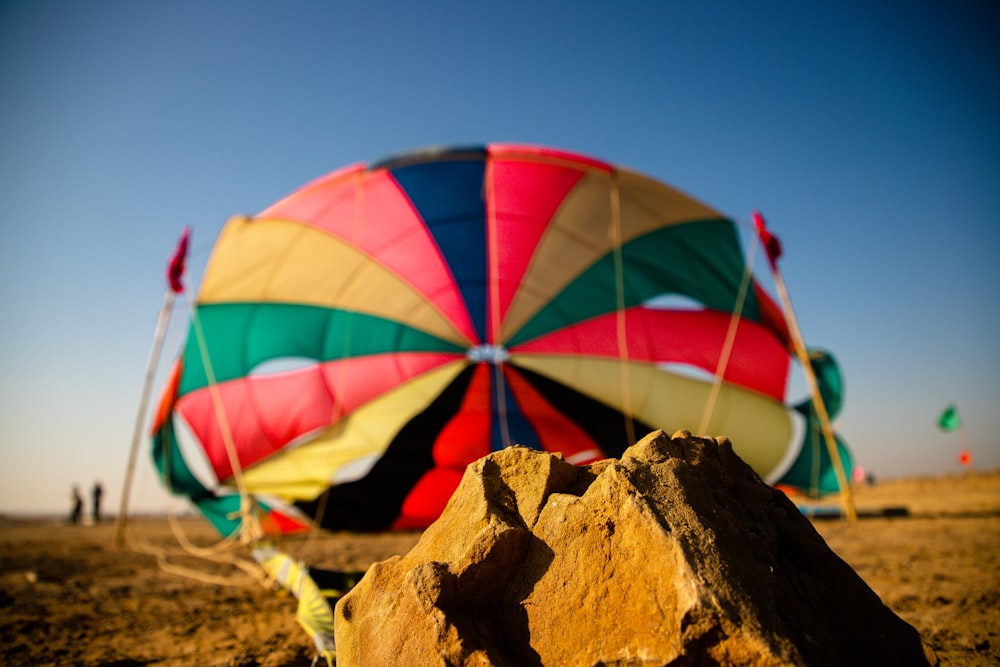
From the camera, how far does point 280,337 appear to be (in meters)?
7.26

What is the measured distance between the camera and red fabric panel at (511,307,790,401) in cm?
680

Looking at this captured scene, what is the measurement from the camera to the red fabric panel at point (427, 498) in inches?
254

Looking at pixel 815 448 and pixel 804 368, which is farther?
pixel 815 448

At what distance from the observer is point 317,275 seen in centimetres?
715

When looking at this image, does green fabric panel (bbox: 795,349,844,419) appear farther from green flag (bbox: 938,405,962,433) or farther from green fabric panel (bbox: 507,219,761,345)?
green flag (bbox: 938,405,962,433)

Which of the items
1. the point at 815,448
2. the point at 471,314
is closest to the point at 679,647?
the point at 471,314

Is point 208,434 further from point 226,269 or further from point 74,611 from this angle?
point 74,611

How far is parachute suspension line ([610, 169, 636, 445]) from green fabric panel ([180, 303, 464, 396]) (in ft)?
7.62

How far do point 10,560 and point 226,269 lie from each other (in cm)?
509

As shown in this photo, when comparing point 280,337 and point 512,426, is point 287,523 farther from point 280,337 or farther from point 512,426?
point 512,426

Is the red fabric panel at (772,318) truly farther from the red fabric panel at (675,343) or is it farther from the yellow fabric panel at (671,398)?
the yellow fabric panel at (671,398)

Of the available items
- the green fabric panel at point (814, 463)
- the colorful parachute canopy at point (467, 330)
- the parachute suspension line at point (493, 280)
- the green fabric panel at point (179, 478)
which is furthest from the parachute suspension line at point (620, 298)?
the green fabric panel at point (179, 478)

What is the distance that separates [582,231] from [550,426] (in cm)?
243

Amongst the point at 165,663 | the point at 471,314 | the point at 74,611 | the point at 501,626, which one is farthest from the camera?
the point at 471,314
